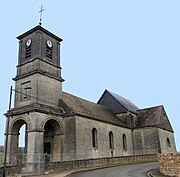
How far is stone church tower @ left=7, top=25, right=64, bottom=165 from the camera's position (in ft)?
78.6

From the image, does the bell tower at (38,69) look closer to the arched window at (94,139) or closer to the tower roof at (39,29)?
the tower roof at (39,29)

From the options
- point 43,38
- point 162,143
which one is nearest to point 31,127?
point 43,38

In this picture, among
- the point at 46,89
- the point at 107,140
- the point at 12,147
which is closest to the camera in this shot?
the point at 12,147

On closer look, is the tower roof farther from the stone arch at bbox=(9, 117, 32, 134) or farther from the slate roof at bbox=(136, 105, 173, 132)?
the slate roof at bbox=(136, 105, 173, 132)

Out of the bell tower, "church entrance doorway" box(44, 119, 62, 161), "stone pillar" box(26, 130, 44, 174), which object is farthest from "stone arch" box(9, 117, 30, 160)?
"church entrance doorway" box(44, 119, 62, 161)

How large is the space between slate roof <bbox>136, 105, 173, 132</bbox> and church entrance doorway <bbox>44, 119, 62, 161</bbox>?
657 inches

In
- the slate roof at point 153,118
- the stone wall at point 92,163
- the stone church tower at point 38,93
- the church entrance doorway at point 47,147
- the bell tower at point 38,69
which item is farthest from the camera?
the slate roof at point 153,118

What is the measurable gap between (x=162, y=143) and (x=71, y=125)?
58.5ft

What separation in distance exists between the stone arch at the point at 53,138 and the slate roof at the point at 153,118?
16.7 meters

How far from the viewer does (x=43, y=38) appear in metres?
28.2

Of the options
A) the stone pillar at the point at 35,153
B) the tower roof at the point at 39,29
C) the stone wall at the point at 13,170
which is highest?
the tower roof at the point at 39,29

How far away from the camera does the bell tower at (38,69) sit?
26.3m

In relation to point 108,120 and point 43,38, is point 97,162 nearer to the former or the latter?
point 108,120

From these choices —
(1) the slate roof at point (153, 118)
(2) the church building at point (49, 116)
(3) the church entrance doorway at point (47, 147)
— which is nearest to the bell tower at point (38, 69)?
(2) the church building at point (49, 116)
